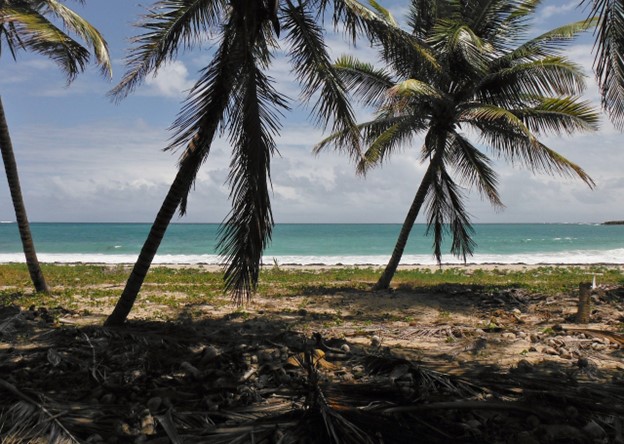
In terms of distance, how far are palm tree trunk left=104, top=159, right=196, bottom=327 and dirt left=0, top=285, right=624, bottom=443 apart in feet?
1.30

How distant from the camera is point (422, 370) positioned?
4586mm

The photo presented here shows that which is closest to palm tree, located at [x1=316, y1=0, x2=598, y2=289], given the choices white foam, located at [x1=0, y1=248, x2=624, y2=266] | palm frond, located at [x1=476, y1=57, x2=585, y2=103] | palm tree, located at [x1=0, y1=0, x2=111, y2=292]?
palm frond, located at [x1=476, y1=57, x2=585, y2=103]

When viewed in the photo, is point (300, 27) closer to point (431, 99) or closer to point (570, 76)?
point (431, 99)

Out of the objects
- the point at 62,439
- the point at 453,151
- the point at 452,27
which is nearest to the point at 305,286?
the point at 453,151

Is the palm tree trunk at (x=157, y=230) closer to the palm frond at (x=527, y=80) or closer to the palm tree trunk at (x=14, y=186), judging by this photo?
the palm tree trunk at (x=14, y=186)

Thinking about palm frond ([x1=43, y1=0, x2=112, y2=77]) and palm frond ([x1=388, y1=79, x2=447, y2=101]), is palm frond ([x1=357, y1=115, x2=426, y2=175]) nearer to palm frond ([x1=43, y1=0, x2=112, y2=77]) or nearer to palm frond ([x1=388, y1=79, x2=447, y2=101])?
palm frond ([x1=388, y1=79, x2=447, y2=101])

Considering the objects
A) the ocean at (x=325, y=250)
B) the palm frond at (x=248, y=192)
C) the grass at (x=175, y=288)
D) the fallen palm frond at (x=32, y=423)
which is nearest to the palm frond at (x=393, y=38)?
the palm frond at (x=248, y=192)

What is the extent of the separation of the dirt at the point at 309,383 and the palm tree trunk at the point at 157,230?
40cm

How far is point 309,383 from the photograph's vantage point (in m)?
4.05

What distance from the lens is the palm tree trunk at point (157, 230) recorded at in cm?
→ 644

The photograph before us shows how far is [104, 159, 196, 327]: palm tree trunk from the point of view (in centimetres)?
644

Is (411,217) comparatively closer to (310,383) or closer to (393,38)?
(393,38)

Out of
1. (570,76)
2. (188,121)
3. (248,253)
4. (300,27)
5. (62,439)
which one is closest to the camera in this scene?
(62,439)

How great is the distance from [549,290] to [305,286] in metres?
6.26
